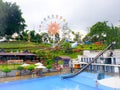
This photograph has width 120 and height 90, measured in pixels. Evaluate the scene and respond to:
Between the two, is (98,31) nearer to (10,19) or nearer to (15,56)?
(10,19)

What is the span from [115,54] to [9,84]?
51.8 ft

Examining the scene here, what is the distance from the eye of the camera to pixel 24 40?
55.1 meters

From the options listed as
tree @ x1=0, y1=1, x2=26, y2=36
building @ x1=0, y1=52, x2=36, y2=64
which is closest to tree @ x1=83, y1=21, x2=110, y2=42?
tree @ x1=0, y1=1, x2=26, y2=36

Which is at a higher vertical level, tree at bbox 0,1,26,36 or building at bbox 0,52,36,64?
tree at bbox 0,1,26,36

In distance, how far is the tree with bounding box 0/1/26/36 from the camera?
4409 centimetres

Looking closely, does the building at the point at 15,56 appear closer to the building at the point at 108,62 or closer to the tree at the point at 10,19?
the building at the point at 108,62

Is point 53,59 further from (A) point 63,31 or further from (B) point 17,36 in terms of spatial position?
(B) point 17,36

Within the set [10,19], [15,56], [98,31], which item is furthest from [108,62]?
[10,19]

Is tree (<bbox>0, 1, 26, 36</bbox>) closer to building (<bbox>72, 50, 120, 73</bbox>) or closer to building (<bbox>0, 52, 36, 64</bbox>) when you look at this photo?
building (<bbox>0, 52, 36, 64</bbox>)

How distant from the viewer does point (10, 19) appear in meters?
46.6

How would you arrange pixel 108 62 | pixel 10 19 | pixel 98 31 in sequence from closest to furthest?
pixel 108 62 → pixel 10 19 → pixel 98 31

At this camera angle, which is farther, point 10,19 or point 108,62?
point 10,19

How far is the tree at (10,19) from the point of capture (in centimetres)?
4409

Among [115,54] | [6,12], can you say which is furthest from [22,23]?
[115,54]
